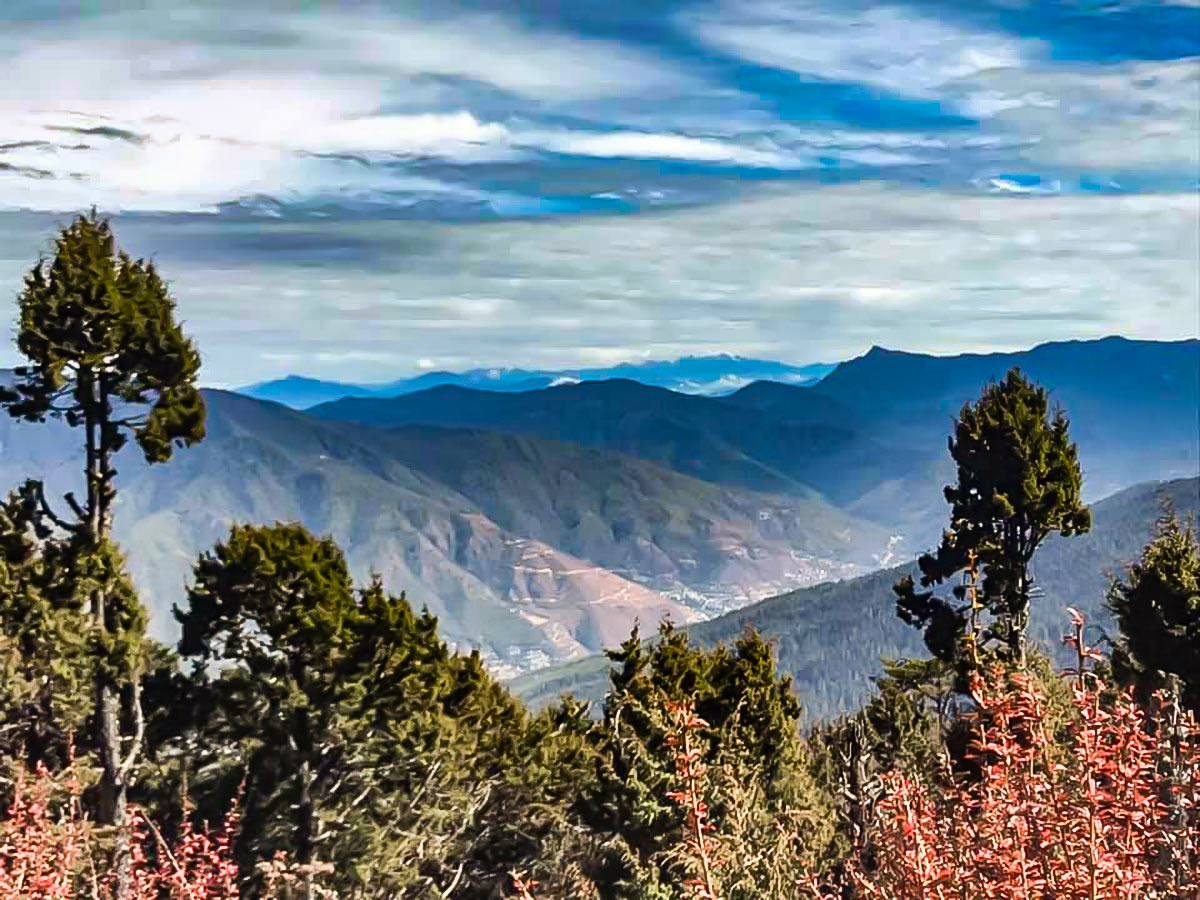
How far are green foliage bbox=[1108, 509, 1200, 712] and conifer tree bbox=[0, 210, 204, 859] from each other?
2031 cm

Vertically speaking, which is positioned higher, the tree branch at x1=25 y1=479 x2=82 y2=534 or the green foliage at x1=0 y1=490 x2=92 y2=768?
the tree branch at x1=25 y1=479 x2=82 y2=534

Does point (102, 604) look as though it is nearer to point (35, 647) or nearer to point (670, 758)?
point (35, 647)

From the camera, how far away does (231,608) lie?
26922 mm

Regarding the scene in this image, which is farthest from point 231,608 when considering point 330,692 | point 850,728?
point 850,728

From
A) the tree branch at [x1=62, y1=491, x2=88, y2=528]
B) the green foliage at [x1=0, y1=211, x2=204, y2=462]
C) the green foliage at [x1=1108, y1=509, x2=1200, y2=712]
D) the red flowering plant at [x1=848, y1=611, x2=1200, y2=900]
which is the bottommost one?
the green foliage at [x1=1108, y1=509, x2=1200, y2=712]

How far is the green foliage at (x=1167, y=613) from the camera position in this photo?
96.5ft

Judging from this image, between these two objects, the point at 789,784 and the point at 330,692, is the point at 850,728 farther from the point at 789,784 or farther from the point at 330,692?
the point at 330,692

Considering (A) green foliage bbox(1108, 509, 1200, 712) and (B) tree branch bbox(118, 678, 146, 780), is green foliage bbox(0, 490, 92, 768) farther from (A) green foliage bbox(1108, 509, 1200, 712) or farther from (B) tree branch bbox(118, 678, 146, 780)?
(A) green foliage bbox(1108, 509, 1200, 712)

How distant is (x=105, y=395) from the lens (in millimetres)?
22719

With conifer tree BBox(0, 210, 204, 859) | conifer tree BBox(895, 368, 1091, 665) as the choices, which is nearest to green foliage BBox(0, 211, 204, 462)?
conifer tree BBox(0, 210, 204, 859)

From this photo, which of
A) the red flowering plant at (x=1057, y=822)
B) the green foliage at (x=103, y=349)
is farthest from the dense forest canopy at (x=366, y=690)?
the red flowering plant at (x=1057, y=822)

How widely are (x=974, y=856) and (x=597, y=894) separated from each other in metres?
22.8

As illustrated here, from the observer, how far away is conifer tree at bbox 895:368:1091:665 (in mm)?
31719

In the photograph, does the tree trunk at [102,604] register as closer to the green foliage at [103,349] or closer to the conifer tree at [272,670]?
the green foliage at [103,349]
